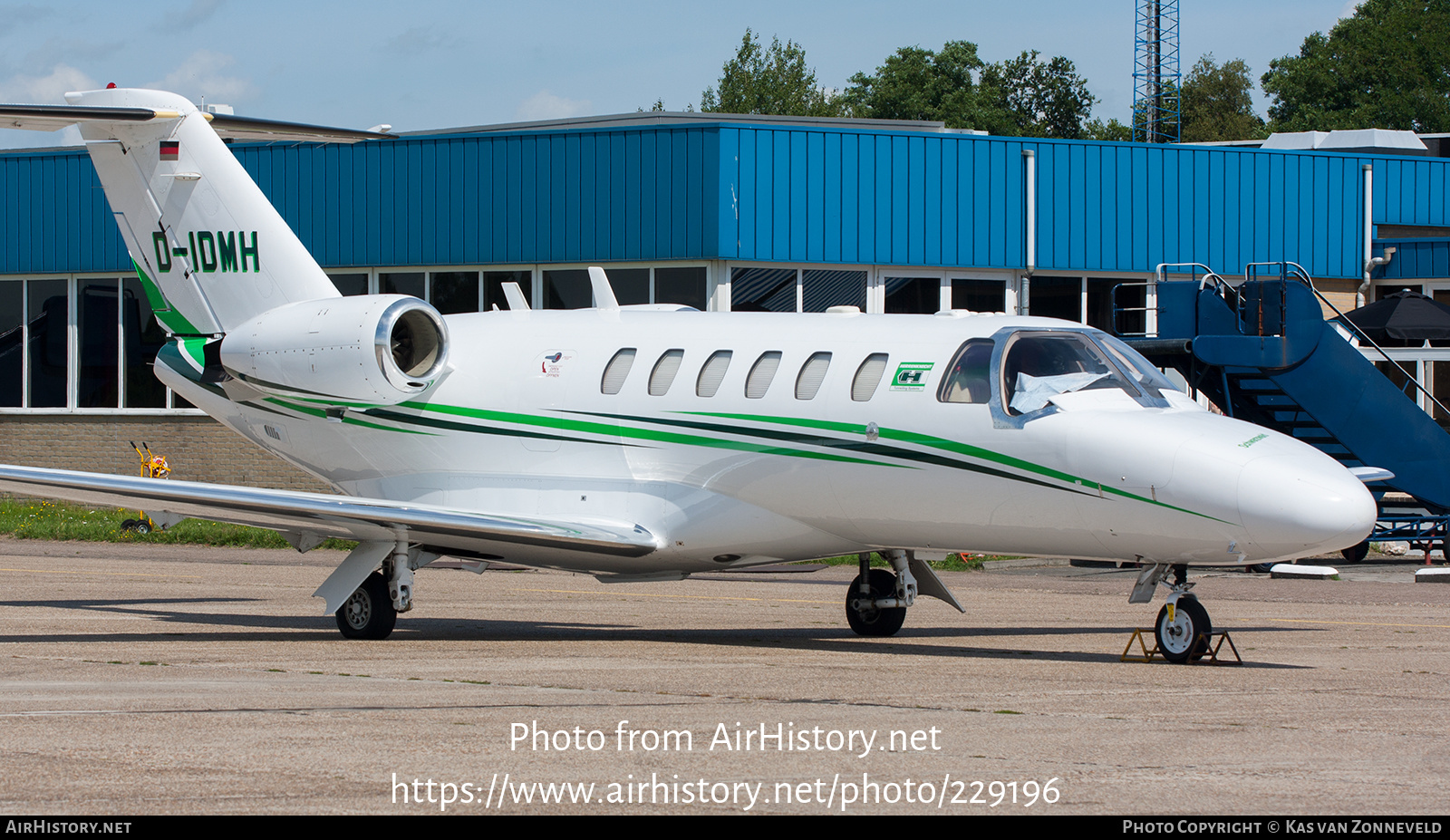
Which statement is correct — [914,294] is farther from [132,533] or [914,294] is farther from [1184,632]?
[1184,632]

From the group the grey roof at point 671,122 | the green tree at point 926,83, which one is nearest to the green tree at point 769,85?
the green tree at point 926,83

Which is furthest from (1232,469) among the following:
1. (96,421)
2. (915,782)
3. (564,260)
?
(96,421)

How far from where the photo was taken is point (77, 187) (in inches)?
1281

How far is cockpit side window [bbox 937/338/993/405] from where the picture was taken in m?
12.7

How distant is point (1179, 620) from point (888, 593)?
10.3ft

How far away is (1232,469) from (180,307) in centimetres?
1066

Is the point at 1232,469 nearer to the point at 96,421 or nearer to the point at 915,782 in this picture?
the point at 915,782

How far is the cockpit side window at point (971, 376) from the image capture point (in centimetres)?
1270

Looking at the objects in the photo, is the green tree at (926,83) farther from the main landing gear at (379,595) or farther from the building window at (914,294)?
the main landing gear at (379,595)

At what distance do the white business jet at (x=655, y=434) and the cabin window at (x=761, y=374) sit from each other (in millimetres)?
25

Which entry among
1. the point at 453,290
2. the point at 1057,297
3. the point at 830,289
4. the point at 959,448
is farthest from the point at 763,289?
the point at 959,448

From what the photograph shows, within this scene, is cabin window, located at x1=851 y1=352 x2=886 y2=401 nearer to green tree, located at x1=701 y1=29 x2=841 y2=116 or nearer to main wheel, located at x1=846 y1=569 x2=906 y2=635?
main wheel, located at x1=846 y1=569 x2=906 y2=635

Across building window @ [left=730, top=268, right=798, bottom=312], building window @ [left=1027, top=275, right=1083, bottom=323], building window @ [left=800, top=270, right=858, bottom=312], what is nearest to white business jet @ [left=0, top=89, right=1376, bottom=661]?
building window @ [left=730, top=268, right=798, bottom=312]

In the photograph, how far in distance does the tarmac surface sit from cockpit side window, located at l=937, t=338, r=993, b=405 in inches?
80.4
